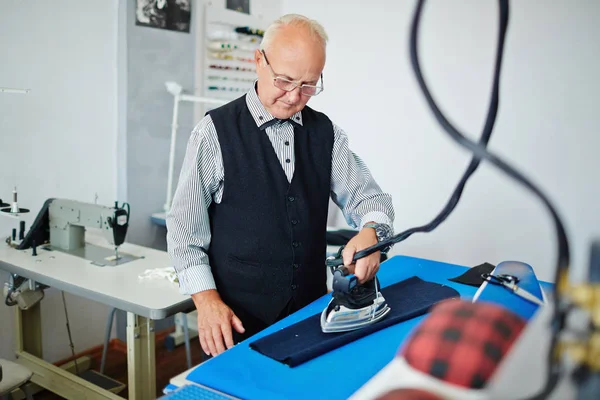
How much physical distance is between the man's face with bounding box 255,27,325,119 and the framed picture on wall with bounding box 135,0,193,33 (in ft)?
5.79

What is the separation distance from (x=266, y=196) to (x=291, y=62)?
394mm

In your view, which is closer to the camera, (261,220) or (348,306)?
(348,306)

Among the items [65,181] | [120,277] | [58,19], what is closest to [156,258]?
[120,277]

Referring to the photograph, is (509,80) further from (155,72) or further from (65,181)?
(65,181)

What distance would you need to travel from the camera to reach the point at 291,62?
1562 mm

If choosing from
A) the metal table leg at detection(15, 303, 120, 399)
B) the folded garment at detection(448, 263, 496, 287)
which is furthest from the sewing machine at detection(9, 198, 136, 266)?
the folded garment at detection(448, 263, 496, 287)

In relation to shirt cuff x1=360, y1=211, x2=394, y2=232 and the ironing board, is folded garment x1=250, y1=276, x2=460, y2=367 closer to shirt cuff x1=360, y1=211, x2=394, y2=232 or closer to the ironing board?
the ironing board

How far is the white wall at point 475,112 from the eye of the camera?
2814 millimetres

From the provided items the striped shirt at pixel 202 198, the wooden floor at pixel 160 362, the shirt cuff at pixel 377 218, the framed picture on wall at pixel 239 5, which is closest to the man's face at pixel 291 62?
the striped shirt at pixel 202 198

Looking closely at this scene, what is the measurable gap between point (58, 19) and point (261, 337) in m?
2.20

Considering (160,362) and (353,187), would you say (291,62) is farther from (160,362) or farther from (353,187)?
(160,362)

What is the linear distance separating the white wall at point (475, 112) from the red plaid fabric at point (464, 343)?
7.29 feet

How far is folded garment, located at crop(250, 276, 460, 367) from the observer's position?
1.26 m

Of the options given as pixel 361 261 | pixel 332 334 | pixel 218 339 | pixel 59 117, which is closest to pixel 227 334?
pixel 218 339
